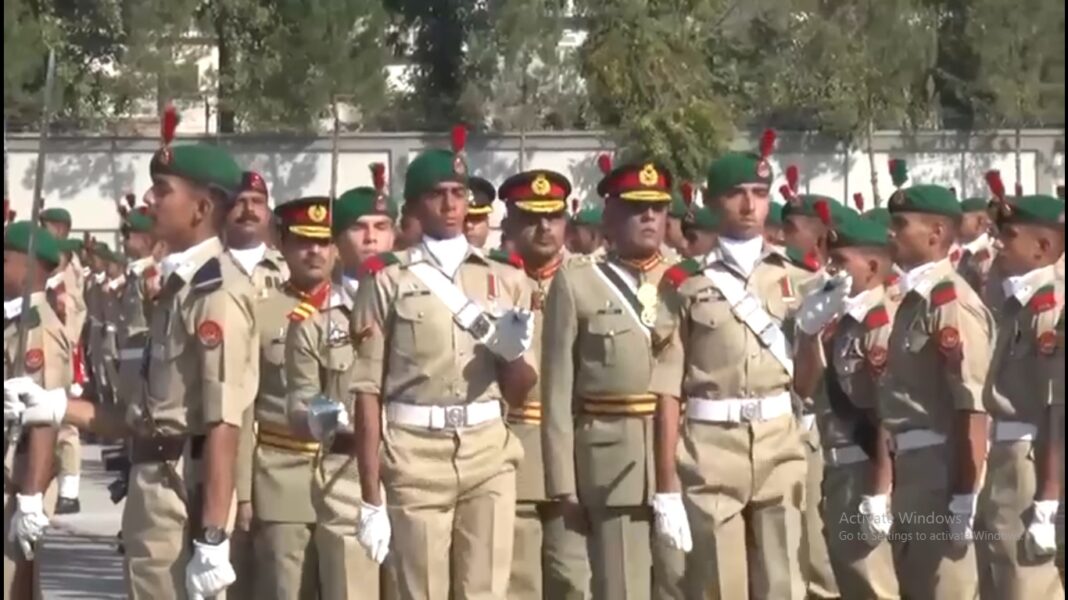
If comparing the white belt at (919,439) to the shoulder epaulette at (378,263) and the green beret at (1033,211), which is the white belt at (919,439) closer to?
the green beret at (1033,211)

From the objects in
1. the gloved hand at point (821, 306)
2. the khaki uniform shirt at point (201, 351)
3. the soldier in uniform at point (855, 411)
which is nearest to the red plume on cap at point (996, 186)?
the gloved hand at point (821, 306)

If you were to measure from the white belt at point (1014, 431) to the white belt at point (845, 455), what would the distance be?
167 cm

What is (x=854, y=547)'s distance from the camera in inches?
387

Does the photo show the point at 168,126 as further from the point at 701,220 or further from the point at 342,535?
the point at 701,220

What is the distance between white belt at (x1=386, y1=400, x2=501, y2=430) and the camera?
793 cm

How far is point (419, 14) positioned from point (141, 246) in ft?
66.7

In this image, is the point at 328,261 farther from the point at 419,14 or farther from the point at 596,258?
the point at 419,14

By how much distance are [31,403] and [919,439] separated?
321cm

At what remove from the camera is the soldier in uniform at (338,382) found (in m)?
8.65

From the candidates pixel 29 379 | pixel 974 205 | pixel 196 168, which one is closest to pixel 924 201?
pixel 196 168

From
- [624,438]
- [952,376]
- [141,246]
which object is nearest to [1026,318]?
[952,376]

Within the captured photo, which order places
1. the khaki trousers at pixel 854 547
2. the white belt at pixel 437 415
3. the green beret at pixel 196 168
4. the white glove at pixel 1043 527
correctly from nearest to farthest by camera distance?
the green beret at pixel 196 168
the white glove at pixel 1043 527
the white belt at pixel 437 415
the khaki trousers at pixel 854 547

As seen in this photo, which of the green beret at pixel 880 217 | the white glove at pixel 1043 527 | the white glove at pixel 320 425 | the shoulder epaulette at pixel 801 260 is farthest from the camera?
the green beret at pixel 880 217

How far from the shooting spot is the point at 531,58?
32.8 m
